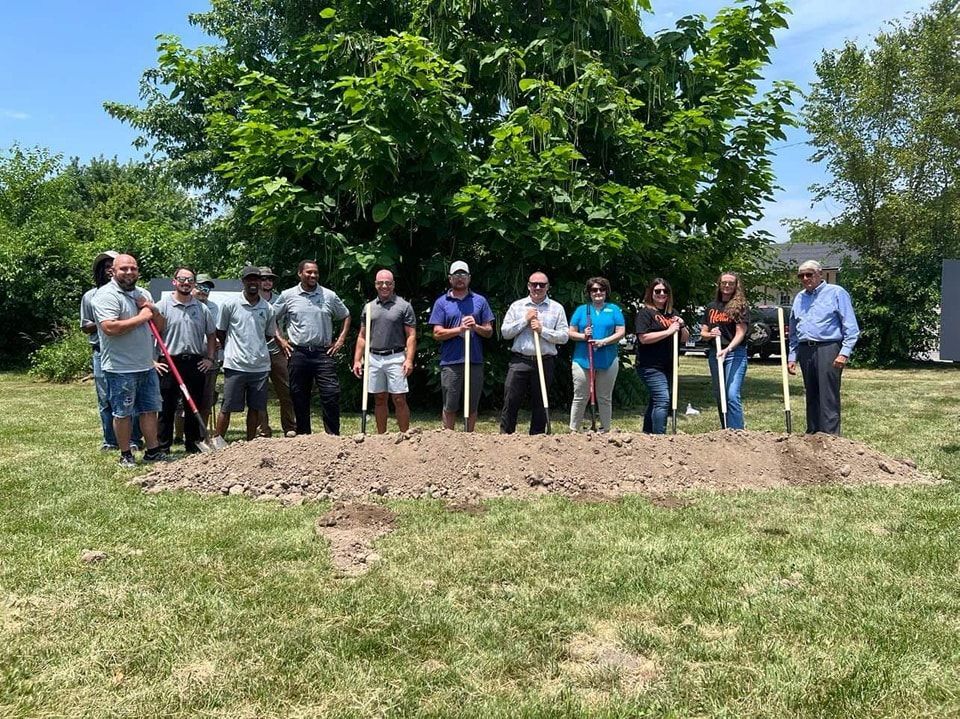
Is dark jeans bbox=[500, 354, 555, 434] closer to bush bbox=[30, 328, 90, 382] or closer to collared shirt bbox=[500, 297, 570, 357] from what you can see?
collared shirt bbox=[500, 297, 570, 357]

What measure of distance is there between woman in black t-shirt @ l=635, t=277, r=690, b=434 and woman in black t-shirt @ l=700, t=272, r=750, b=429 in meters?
0.40

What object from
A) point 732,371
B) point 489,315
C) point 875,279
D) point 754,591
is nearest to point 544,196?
point 489,315

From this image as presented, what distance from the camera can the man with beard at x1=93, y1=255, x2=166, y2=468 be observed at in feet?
20.9

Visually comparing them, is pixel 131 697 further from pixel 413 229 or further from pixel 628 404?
pixel 628 404

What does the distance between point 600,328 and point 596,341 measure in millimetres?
138

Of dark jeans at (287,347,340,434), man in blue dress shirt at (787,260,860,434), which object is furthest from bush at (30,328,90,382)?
man in blue dress shirt at (787,260,860,434)

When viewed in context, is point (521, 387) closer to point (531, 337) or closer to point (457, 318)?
point (531, 337)

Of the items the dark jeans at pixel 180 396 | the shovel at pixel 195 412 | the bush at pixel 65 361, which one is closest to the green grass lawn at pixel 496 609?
the shovel at pixel 195 412

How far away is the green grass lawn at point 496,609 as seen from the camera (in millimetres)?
2834

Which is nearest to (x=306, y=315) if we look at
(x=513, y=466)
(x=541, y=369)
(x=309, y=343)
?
(x=309, y=343)

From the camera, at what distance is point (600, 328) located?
740 cm

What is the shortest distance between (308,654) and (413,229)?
26.8ft

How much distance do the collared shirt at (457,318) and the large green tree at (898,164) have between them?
17041 millimetres

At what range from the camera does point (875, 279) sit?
2097 cm
